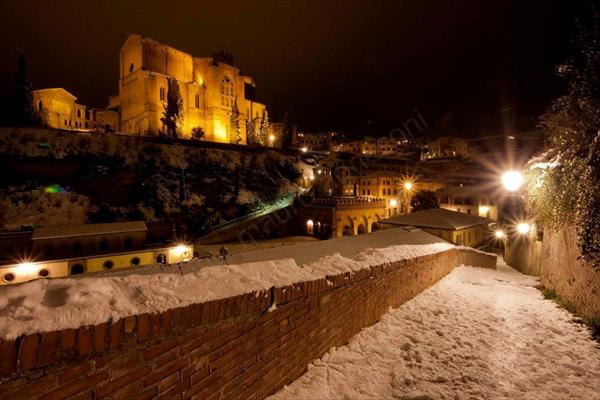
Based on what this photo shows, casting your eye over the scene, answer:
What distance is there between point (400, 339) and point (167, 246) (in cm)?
2295

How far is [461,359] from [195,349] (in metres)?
4.21

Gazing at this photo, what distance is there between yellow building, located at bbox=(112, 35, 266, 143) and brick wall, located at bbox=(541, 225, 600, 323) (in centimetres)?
5068

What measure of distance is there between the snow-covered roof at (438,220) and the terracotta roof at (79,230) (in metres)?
20.5

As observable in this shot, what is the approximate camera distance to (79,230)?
2139cm

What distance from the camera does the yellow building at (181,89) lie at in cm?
4722

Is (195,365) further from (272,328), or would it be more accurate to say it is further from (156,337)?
(272,328)

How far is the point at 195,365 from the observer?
105 inches

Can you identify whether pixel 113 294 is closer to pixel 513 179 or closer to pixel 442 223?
pixel 513 179

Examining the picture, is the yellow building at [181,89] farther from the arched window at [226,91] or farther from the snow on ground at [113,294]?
the snow on ground at [113,294]

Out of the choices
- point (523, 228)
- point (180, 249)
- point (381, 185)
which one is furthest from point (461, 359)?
point (381, 185)

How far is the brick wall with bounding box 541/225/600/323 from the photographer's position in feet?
20.0

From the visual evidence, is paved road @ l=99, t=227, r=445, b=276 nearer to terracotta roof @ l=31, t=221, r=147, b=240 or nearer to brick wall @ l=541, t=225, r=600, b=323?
brick wall @ l=541, t=225, r=600, b=323

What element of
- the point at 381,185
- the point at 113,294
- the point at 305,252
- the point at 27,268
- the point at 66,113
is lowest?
the point at 27,268

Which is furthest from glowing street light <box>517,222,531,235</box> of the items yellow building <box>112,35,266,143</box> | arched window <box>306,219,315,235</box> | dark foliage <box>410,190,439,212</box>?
yellow building <box>112,35,266,143</box>
